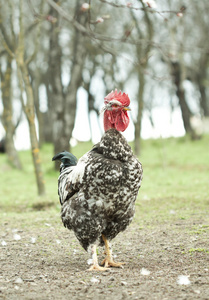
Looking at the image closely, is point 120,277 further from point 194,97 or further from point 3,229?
point 194,97

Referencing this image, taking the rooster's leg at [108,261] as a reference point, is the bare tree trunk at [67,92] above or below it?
above

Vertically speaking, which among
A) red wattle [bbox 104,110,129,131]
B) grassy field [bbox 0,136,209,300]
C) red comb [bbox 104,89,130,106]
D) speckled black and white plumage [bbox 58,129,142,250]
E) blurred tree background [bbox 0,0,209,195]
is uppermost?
blurred tree background [bbox 0,0,209,195]

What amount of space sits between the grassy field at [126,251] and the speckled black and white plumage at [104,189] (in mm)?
535

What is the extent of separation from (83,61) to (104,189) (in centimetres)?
1086

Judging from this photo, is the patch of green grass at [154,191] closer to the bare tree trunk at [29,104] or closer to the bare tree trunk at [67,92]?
the bare tree trunk at [29,104]

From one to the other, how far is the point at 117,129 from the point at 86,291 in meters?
1.93

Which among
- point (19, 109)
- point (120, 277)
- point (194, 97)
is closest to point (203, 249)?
point (120, 277)

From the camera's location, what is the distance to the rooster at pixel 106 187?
450cm

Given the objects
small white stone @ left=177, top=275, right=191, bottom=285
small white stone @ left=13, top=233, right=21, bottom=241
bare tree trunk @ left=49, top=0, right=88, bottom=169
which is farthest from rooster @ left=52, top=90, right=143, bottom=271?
bare tree trunk @ left=49, top=0, right=88, bottom=169

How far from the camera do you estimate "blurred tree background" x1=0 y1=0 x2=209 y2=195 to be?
34.2ft

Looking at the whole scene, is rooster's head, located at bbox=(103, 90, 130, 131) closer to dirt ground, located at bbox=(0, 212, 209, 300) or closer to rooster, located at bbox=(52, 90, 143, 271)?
rooster, located at bbox=(52, 90, 143, 271)

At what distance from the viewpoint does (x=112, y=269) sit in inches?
187

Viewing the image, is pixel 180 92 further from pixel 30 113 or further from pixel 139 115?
pixel 30 113

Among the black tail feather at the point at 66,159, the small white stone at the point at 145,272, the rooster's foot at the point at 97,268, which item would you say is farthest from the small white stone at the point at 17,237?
the small white stone at the point at 145,272
